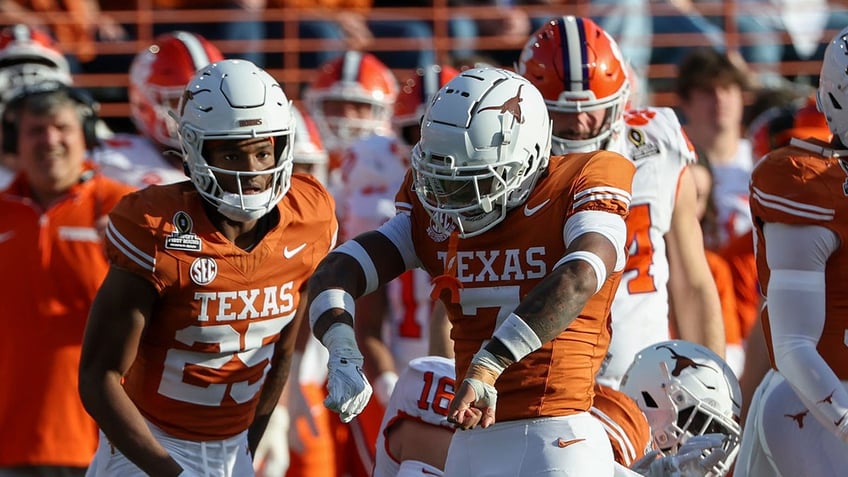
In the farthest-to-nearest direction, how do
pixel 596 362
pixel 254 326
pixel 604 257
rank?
pixel 254 326, pixel 596 362, pixel 604 257

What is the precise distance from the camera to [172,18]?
9.76 metres

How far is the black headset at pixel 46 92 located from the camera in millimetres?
6039

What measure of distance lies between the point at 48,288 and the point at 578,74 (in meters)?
2.15

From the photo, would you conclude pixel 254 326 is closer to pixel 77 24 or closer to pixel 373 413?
pixel 373 413

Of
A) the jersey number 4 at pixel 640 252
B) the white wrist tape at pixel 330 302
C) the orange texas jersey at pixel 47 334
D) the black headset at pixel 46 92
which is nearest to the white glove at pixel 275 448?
the orange texas jersey at pixel 47 334

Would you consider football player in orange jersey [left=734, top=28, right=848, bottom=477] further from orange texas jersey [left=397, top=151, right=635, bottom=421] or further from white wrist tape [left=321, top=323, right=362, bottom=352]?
white wrist tape [left=321, top=323, right=362, bottom=352]

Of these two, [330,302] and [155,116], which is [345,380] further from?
[155,116]

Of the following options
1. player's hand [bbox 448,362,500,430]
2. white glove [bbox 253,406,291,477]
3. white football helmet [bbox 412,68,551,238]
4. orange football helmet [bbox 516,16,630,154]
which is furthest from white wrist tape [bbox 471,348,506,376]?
white glove [bbox 253,406,291,477]

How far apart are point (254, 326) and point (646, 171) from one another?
4.95ft

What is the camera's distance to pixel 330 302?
372 cm

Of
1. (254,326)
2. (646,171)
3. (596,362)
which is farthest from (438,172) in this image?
(646,171)

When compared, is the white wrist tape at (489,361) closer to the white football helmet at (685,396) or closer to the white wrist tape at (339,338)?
the white wrist tape at (339,338)

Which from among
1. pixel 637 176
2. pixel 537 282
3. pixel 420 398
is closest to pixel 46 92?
pixel 637 176

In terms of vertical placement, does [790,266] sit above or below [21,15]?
above
